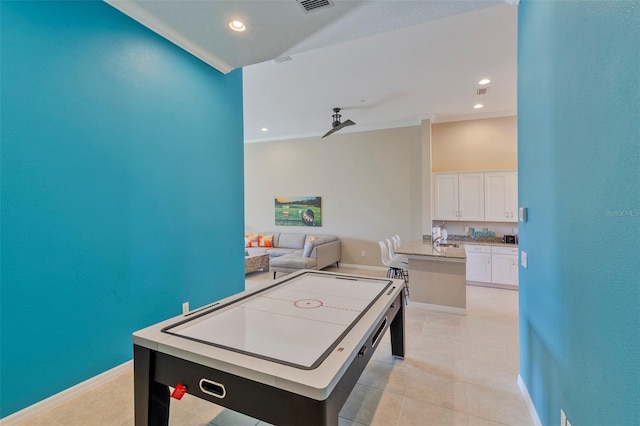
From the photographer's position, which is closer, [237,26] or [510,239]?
[237,26]

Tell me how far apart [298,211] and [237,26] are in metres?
5.01

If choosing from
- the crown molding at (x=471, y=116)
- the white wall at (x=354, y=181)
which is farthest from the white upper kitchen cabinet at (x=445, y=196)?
the crown molding at (x=471, y=116)

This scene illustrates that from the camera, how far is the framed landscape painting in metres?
7.04

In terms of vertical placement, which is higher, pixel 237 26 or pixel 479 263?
pixel 237 26

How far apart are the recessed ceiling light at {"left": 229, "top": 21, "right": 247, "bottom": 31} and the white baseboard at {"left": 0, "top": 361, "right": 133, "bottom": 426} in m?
3.19

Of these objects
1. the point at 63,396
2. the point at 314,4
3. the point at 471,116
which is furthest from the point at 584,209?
the point at 471,116

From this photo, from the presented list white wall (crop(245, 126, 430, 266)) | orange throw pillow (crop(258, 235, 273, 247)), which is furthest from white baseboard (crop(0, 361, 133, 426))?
white wall (crop(245, 126, 430, 266))

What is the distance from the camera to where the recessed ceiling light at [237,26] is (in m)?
2.51

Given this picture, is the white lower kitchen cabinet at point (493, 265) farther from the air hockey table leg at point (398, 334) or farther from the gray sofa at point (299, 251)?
the air hockey table leg at point (398, 334)

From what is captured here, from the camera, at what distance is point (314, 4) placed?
229 cm

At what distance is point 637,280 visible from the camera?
0.84 metres

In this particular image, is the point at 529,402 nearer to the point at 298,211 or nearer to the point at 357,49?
the point at 357,49

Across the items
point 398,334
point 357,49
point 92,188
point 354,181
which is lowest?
point 398,334

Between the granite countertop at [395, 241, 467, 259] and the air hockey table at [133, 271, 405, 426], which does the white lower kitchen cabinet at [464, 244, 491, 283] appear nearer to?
the granite countertop at [395, 241, 467, 259]
